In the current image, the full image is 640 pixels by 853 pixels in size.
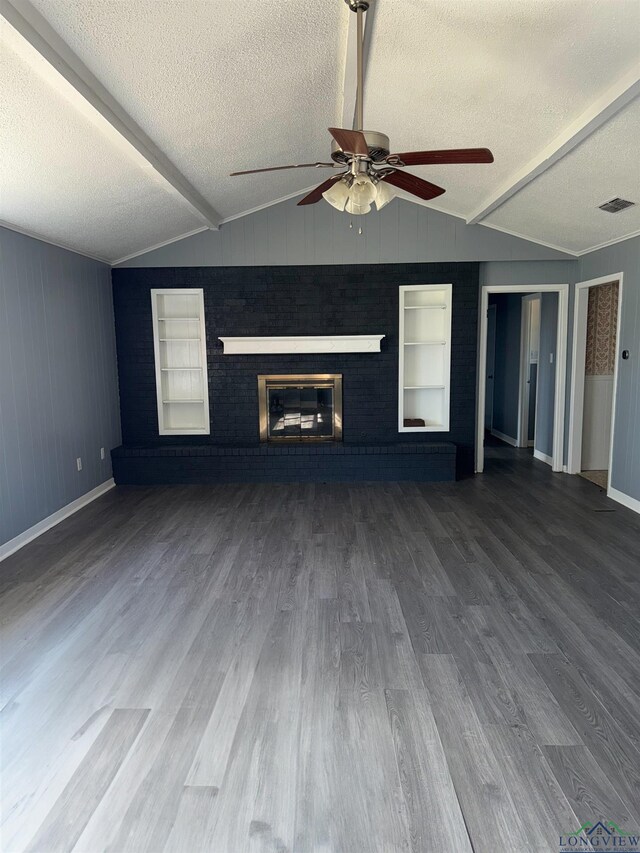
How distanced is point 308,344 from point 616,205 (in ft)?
10.3

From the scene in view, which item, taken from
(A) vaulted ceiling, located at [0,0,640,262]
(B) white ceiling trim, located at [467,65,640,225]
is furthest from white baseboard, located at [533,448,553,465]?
(B) white ceiling trim, located at [467,65,640,225]

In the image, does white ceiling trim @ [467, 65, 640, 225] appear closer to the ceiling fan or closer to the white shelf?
the ceiling fan

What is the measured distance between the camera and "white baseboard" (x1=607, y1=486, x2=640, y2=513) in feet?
15.2

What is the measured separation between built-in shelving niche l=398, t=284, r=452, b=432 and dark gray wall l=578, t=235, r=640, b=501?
1731mm

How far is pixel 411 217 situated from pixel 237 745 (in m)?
5.32

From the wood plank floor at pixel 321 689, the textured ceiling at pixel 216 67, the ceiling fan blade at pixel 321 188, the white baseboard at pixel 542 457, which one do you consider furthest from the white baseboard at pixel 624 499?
the textured ceiling at pixel 216 67

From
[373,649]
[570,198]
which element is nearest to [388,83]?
[570,198]

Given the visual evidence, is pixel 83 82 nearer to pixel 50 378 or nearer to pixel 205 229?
pixel 50 378

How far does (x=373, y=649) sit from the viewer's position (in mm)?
2545

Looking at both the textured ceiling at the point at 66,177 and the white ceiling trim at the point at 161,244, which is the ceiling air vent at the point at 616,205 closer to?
the textured ceiling at the point at 66,177

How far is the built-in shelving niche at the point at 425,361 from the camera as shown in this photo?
5.90 metres

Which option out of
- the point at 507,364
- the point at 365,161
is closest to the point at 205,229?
the point at 365,161

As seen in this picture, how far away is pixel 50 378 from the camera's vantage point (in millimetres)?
4457

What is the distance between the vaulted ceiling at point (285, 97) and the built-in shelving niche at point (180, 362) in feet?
4.58
